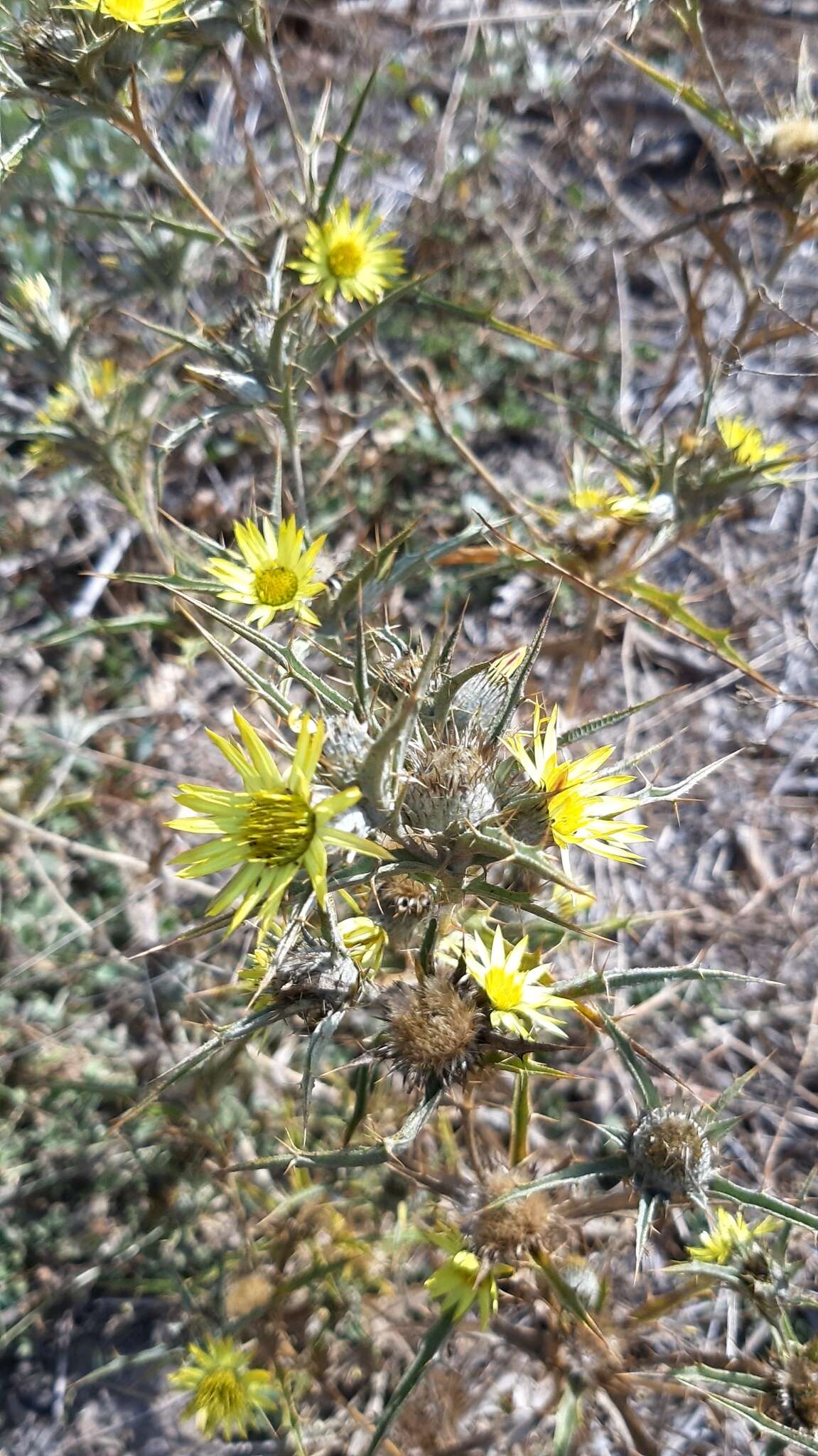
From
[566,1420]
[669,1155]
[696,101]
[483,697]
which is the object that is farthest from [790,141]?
[566,1420]

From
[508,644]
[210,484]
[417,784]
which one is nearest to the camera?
[417,784]

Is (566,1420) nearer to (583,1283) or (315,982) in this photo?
(583,1283)

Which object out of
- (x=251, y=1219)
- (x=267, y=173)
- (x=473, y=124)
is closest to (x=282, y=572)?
(x=251, y=1219)

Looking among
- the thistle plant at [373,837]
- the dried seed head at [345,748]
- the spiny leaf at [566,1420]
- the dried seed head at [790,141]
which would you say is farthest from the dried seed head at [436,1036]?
the dried seed head at [790,141]

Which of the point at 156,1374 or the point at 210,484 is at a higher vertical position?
the point at 210,484

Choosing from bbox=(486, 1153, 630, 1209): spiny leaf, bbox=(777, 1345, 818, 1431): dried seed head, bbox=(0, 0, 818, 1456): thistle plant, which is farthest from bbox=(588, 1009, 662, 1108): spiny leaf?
bbox=(777, 1345, 818, 1431): dried seed head

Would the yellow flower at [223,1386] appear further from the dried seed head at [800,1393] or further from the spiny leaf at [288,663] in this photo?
the spiny leaf at [288,663]

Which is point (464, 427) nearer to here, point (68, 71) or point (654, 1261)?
point (68, 71)
